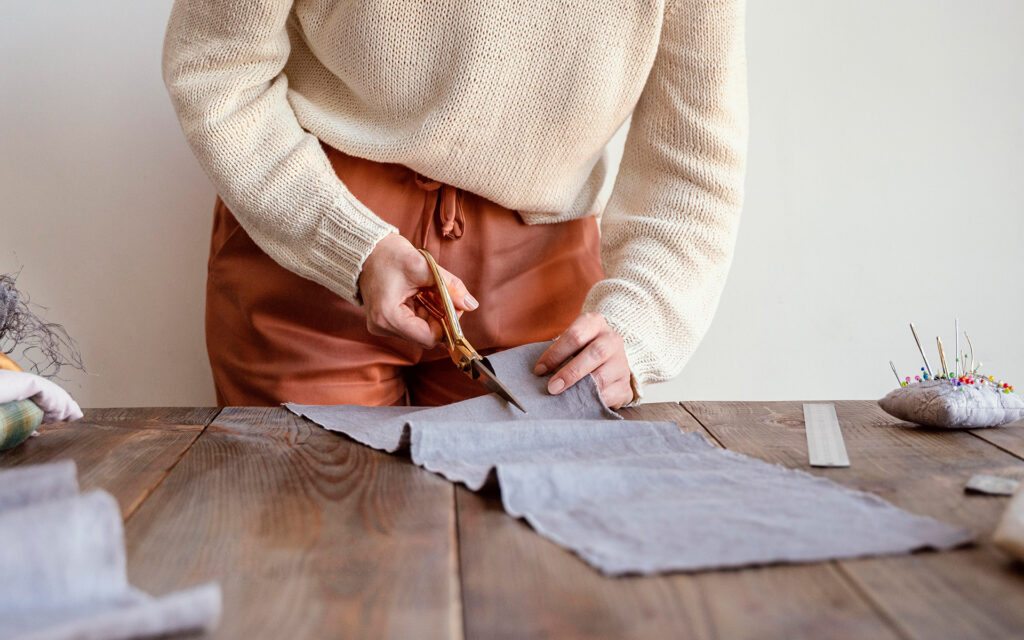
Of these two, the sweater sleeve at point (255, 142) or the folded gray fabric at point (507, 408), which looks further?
the sweater sleeve at point (255, 142)

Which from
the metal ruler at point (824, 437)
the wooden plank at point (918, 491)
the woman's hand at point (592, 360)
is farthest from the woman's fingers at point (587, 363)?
the metal ruler at point (824, 437)

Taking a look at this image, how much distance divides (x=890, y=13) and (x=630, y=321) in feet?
3.04

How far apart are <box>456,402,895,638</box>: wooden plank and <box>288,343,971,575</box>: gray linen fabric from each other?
1 cm

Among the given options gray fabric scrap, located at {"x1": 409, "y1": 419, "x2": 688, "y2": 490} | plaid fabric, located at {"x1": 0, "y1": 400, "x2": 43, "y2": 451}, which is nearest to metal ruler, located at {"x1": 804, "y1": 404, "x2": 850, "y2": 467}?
gray fabric scrap, located at {"x1": 409, "y1": 419, "x2": 688, "y2": 490}

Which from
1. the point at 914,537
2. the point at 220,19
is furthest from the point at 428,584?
the point at 220,19

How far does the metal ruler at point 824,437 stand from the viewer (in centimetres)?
66

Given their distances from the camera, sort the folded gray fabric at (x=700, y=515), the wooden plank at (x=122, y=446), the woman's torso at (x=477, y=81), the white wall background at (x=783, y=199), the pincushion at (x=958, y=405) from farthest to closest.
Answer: the white wall background at (x=783, y=199) → the woman's torso at (x=477, y=81) → the pincushion at (x=958, y=405) → the wooden plank at (x=122, y=446) → the folded gray fabric at (x=700, y=515)

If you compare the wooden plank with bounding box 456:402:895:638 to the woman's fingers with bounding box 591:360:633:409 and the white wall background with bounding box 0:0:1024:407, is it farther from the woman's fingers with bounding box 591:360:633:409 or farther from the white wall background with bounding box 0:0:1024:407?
the white wall background with bounding box 0:0:1024:407

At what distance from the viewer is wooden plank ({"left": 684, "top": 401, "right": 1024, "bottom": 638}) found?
39 centimetres

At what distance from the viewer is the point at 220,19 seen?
3.12 feet

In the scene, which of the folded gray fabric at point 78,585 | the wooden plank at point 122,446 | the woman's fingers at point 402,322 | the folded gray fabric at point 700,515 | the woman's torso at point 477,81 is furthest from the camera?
the woman's torso at point 477,81

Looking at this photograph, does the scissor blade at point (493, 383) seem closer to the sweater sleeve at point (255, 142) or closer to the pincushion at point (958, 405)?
the sweater sleeve at point (255, 142)

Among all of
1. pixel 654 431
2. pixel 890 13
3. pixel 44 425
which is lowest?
pixel 44 425

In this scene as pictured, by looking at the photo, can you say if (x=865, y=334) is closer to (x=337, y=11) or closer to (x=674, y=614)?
(x=337, y=11)
